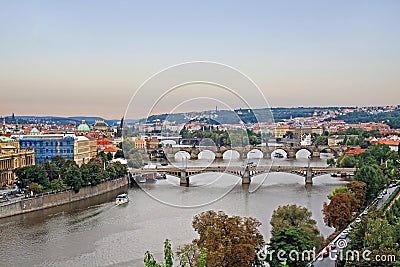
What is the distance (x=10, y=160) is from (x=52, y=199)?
324 centimetres

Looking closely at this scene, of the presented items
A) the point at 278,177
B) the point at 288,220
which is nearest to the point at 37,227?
the point at 288,220

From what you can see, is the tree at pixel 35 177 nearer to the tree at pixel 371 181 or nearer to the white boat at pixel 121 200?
the white boat at pixel 121 200

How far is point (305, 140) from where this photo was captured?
92.7 feet

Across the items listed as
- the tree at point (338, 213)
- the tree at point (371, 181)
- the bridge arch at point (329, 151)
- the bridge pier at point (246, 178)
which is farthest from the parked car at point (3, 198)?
the bridge arch at point (329, 151)

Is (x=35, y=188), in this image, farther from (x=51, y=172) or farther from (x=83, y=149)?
(x=83, y=149)

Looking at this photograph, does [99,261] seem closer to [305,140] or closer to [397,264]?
[397,264]

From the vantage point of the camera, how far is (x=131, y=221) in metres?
9.44

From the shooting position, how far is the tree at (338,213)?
785cm

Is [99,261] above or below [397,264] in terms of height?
below

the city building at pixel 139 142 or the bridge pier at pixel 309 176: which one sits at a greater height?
the city building at pixel 139 142

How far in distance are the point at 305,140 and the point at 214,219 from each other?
2314 cm

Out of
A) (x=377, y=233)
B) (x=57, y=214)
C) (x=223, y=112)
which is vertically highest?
(x=223, y=112)

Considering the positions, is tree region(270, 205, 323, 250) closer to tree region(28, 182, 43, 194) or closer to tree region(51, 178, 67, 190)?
tree region(28, 182, 43, 194)

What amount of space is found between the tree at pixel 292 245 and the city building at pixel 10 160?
906cm
